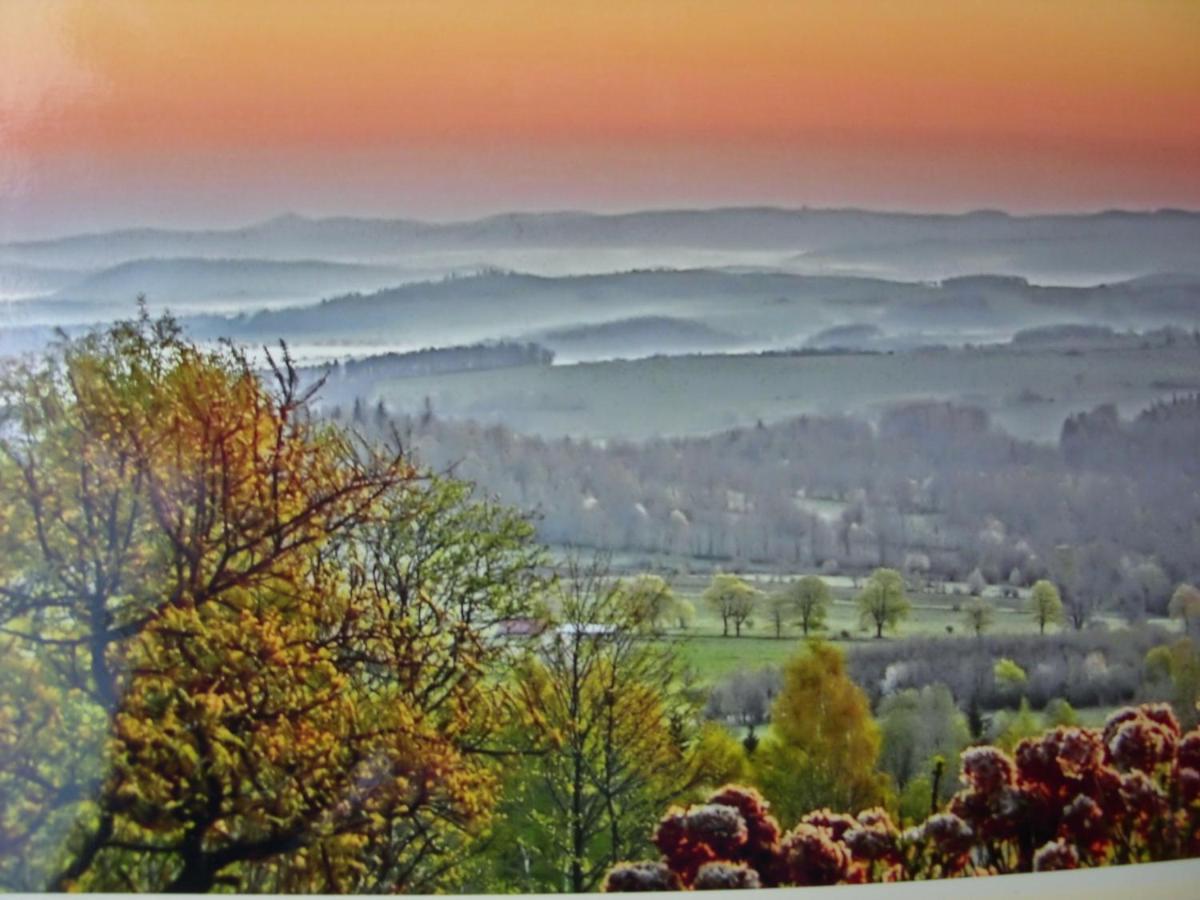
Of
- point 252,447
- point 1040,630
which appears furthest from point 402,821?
point 1040,630

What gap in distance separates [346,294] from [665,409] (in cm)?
74

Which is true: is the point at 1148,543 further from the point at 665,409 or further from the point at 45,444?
the point at 45,444

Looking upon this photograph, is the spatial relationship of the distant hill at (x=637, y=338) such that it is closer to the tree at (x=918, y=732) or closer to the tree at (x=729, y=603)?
the tree at (x=729, y=603)

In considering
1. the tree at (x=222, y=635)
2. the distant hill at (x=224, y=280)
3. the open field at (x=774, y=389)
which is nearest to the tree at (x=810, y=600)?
the open field at (x=774, y=389)

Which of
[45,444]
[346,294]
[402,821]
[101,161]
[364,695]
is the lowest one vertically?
[402,821]

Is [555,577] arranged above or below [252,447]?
below

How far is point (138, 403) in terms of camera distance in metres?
4.00

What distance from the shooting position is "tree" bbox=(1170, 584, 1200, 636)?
4285mm

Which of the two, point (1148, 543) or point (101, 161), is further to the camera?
point (1148, 543)

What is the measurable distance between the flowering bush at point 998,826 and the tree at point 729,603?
14.1 inches

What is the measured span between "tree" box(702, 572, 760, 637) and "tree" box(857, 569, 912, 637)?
252 mm

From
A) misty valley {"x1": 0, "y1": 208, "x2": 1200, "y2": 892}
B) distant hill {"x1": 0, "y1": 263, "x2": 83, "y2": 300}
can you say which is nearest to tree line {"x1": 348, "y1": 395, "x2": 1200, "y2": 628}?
misty valley {"x1": 0, "y1": 208, "x2": 1200, "y2": 892}

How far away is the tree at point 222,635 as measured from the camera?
3967 millimetres

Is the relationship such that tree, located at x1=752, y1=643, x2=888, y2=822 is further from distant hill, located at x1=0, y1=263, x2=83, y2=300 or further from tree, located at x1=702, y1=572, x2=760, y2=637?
distant hill, located at x1=0, y1=263, x2=83, y2=300
